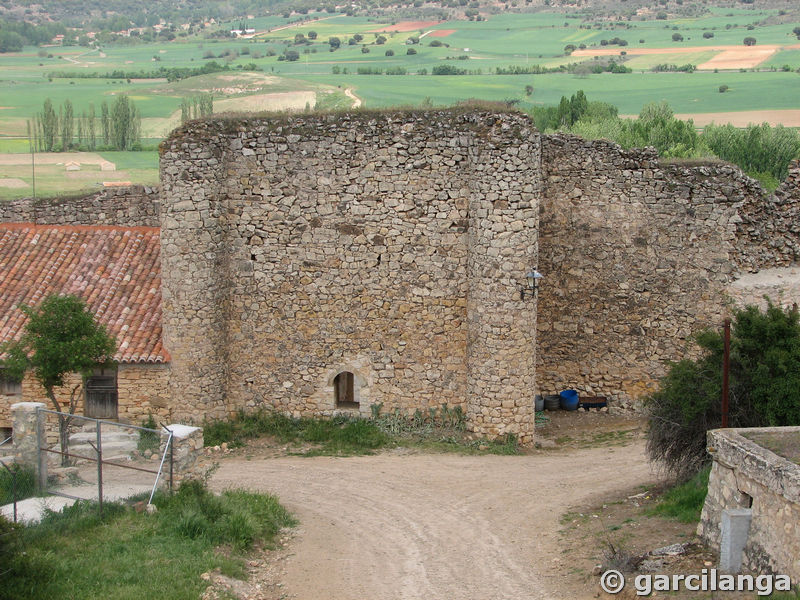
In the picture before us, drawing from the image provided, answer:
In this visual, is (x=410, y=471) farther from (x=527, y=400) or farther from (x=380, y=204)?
(x=380, y=204)

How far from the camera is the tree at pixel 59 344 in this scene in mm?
18922

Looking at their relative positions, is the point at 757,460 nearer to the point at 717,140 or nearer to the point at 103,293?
the point at 103,293

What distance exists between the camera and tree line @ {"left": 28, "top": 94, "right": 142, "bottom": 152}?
3959 cm

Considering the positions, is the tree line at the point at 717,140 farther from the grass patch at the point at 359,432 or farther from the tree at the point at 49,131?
the grass patch at the point at 359,432

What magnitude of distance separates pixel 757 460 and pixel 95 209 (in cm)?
1586

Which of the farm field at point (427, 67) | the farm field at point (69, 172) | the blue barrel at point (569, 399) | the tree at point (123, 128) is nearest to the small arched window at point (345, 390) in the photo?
the blue barrel at point (569, 399)

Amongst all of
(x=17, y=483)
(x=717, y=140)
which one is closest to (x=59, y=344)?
(x=17, y=483)

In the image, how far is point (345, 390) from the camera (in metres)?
21.5

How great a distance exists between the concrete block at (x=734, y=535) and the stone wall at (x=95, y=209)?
Result: 14705 millimetres

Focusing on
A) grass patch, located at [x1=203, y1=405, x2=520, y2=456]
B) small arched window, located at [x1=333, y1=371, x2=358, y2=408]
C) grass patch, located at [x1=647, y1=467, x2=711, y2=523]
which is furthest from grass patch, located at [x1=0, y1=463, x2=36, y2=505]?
grass patch, located at [x1=647, y1=467, x2=711, y2=523]

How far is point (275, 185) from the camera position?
20469 millimetres

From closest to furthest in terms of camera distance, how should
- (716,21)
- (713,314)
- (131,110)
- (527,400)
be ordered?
(527,400)
(713,314)
(131,110)
(716,21)

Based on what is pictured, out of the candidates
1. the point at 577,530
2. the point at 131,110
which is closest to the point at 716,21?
the point at 131,110

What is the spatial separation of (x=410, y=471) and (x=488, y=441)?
81.1 inches
